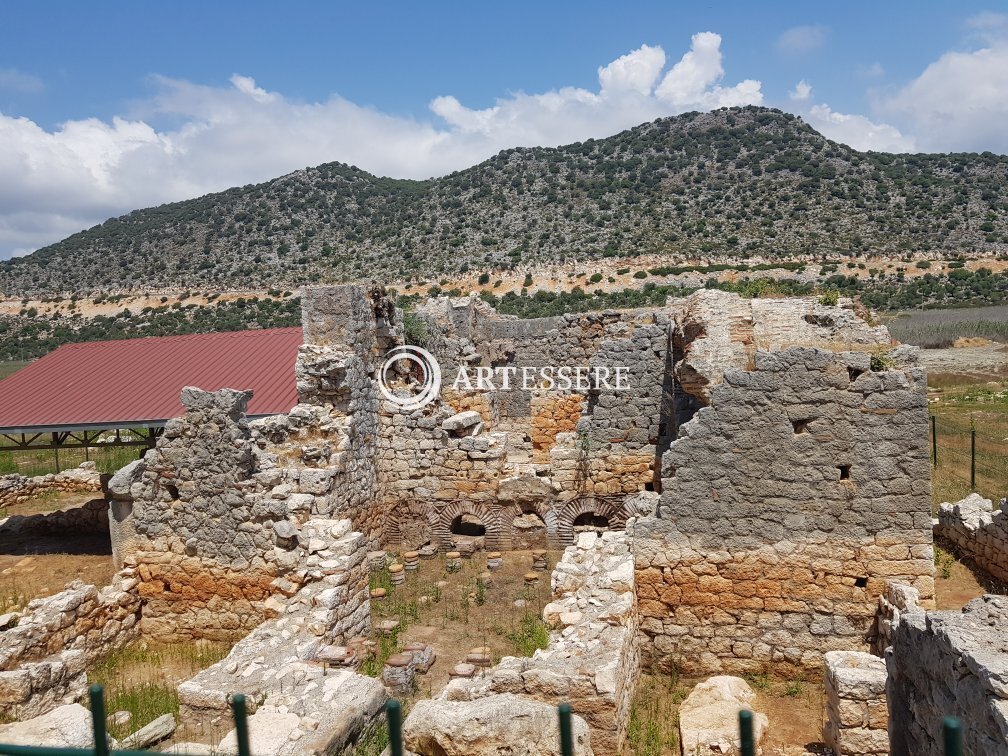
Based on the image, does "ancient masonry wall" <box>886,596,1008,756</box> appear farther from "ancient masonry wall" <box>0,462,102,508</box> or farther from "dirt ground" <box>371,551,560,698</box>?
"ancient masonry wall" <box>0,462,102,508</box>

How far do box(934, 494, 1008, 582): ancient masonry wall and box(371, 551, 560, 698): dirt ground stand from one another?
6.09 m

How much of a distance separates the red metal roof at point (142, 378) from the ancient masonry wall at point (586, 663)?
24.0ft

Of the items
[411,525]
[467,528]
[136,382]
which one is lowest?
[467,528]

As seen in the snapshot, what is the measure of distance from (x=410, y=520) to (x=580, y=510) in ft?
9.97

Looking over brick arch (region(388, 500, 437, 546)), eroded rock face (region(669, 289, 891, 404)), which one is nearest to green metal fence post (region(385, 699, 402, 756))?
eroded rock face (region(669, 289, 891, 404))

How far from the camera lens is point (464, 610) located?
29.4ft

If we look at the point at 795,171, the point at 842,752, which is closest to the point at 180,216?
the point at 795,171

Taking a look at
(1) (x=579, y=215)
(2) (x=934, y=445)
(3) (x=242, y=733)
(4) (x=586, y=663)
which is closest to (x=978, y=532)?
(2) (x=934, y=445)

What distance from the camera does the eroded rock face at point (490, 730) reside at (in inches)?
170

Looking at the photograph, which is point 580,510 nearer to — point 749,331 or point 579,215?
point 749,331

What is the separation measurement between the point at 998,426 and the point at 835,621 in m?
16.8

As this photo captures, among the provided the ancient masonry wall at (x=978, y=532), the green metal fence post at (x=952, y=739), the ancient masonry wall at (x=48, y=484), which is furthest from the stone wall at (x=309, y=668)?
the ancient masonry wall at (x=48, y=484)

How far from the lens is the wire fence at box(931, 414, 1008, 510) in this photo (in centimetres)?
1275

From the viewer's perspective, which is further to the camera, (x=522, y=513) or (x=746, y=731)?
(x=522, y=513)
